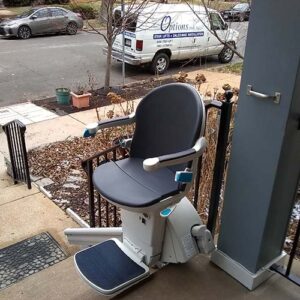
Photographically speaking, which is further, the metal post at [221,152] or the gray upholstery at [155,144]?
the metal post at [221,152]

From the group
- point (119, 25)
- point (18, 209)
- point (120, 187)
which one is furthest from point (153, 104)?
point (119, 25)

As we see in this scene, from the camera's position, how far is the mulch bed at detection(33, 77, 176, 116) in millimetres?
6828

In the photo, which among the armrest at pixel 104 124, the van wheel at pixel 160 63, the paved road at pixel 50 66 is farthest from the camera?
the van wheel at pixel 160 63

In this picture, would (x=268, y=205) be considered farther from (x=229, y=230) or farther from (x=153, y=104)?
(x=153, y=104)

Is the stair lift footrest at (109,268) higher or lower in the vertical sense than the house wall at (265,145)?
lower

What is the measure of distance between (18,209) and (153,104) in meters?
1.94

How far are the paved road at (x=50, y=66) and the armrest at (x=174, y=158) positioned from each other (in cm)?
554

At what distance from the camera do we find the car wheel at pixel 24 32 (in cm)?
1315

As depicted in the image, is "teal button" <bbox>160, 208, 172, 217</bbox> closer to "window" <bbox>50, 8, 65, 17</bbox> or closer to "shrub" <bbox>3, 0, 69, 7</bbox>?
"window" <bbox>50, 8, 65, 17</bbox>

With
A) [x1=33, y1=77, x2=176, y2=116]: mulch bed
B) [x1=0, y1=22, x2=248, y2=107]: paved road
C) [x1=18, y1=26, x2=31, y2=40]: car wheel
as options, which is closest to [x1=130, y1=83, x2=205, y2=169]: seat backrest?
[x1=33, y1=77, x2=176, y2=116]: mulch bed

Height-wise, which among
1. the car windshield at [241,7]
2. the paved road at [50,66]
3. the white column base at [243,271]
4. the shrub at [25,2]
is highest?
the car windshield at [241,7]

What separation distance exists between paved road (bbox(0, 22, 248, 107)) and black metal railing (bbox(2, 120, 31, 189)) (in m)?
3.56

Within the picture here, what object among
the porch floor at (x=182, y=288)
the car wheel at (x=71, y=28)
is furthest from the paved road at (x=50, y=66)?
the porch floor at (x=182, y=288)

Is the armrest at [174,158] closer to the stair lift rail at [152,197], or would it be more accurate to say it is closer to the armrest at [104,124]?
the stair lift rail at [152,197]
